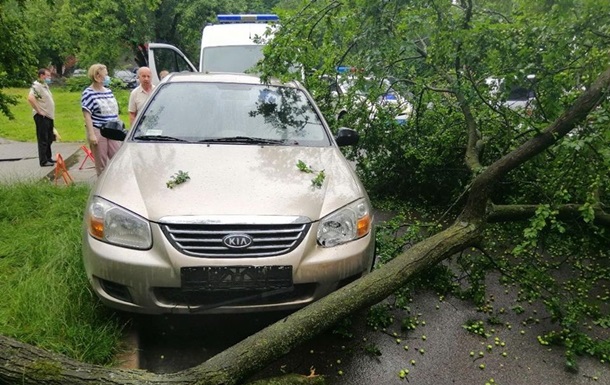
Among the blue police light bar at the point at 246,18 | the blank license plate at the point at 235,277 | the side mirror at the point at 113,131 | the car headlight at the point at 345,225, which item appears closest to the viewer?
the blank license plate at the point at 235,277

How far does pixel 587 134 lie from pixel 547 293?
1.35 metres

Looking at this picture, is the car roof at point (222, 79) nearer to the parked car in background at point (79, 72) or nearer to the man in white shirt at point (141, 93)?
the man in white shirt at point (141, 93)

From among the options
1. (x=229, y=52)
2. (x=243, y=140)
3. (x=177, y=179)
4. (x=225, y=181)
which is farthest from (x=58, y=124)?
(x=225, y=181)

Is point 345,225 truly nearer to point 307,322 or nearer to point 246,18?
point 307,322

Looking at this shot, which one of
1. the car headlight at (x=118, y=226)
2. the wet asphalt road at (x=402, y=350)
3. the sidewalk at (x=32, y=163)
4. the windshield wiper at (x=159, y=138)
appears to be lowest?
the sidewalk at (x=32, y=163)

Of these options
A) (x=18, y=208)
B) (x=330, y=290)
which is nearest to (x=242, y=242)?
(x=330, y=290)

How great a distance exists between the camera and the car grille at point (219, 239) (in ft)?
9.46

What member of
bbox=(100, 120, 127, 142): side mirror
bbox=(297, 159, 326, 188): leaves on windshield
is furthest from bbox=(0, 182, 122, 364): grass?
bbox=(297, 159, 326, 188): leaves on windshield

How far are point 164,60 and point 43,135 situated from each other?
9.62 meters

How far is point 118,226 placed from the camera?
9.81 ft

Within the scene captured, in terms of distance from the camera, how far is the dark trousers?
26.8ft

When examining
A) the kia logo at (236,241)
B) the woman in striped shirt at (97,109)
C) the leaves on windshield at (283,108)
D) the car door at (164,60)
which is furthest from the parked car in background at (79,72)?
the kia logo at (236,241)

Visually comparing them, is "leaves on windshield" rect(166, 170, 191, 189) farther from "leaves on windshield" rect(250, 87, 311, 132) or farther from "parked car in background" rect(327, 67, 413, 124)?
"parked car in background" rect(327, 67, 413, 124)

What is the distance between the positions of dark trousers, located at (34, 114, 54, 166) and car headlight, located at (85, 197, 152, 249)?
19.6 ft
